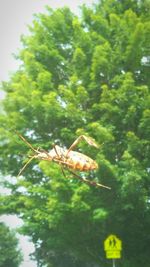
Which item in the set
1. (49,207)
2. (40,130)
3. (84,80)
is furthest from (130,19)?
(49,207)

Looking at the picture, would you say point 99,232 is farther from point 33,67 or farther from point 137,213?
point 33,67

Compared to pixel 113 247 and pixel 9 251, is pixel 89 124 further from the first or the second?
pixel 9 251

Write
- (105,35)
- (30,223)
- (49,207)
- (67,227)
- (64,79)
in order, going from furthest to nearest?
(64,79) < (105,35) < (30,223) < (67,227) < (49,207)

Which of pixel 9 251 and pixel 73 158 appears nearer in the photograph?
pixel 73 158

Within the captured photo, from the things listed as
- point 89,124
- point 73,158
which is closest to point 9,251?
point 89,124

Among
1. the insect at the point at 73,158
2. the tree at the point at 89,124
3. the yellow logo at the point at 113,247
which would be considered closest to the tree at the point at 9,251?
the tree at the point at 89,124
